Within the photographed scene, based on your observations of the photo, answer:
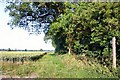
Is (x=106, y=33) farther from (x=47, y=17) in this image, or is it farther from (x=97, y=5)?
(x=47, y=17)

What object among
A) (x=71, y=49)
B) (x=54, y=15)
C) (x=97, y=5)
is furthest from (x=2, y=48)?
(x=54, y=15)

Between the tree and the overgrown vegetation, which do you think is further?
the tree

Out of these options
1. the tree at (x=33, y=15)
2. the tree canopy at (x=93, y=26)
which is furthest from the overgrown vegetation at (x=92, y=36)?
the tree at (x=33, y=15)

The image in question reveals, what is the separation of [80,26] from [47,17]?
6.71 m

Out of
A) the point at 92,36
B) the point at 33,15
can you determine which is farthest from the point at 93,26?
the point at 33,15

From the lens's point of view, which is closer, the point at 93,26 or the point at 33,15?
the point at 93,26

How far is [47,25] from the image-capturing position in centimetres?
1437

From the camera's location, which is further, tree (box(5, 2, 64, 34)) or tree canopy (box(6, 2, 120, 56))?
tree (box(5, 2, 64, 34))

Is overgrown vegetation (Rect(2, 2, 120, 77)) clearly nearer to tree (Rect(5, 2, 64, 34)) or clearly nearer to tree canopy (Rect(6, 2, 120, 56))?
tree canopy (Rect(6, 2, 120, 56))

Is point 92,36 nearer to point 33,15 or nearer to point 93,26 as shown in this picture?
point 93,26

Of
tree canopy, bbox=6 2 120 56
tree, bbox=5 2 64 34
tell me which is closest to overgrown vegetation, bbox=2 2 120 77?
tree canopy, bbox=6 2 120 56

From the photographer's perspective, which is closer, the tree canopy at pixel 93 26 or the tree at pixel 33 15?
the tree canopy at pixel 93 26

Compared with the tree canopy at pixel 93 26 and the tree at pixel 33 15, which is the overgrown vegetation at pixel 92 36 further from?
the tree at pixel 33 15

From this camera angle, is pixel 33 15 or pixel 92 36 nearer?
pixel 92 36
